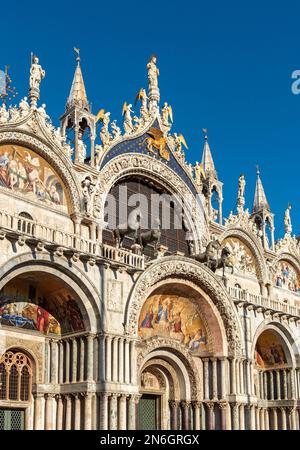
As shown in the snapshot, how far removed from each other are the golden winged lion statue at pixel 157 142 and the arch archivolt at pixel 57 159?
5056 mm

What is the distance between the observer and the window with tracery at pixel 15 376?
22000 mm

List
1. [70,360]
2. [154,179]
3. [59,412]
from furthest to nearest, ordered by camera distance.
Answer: [154,179] → [70,360] → [59,412]

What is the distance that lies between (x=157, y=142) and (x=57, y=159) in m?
6.42

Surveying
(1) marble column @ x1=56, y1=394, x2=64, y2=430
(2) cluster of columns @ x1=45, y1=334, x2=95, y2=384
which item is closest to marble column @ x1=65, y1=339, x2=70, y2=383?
(2) cluster of columns @ x1=45, y1=334, x2=95, y2=384

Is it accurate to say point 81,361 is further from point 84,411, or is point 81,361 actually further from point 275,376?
point 275,376

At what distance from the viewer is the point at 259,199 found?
38031 millimetres

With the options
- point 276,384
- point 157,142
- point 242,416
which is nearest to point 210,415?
point 242,416

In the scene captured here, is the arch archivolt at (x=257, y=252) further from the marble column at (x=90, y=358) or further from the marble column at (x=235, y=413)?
the marble column at (x=90, y=358)

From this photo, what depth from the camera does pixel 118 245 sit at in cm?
2586

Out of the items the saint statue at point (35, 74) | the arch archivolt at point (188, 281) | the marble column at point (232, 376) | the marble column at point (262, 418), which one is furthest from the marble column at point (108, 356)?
the marble column at point (262, 418)
